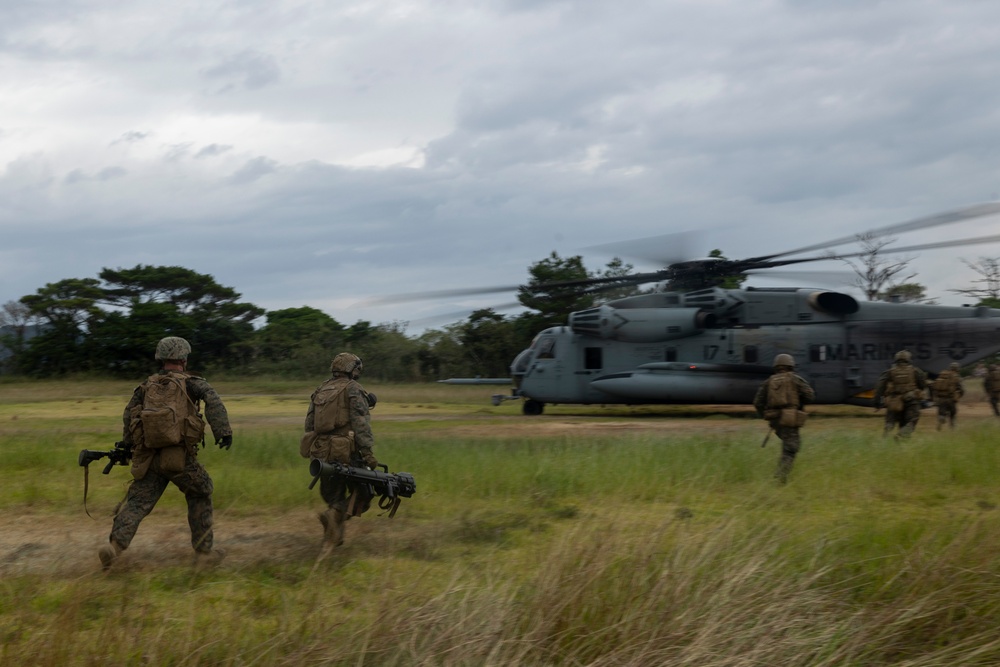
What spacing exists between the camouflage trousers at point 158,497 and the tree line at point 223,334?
64.6 ft

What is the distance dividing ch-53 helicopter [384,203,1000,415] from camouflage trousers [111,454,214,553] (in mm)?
11326

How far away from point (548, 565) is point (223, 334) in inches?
1188

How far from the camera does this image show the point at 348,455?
641 cm

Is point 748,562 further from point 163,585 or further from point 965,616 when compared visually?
point 163,585

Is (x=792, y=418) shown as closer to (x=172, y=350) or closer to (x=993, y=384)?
(x=172, y=350)

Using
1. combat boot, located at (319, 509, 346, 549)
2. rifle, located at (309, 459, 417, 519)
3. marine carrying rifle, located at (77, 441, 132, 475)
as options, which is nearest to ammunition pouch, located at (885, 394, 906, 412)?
rifle, located at (309, 459, 417, 519)

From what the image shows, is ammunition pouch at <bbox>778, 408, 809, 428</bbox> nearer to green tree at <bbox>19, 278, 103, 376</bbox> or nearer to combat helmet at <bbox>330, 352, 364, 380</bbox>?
combat helmet at <bbox>330, 352, 364, 380</bbox>

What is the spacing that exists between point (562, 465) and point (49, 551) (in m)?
4.56

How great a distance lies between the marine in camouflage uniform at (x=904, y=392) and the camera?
11383 mm

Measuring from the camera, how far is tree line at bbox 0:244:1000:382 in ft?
96.9

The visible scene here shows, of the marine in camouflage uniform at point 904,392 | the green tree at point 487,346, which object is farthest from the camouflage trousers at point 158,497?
the green tree at point 487,346

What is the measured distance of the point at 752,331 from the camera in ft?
60.2

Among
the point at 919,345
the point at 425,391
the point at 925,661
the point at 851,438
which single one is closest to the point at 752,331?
the point at 919,345

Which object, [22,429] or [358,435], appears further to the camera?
[22,429]
